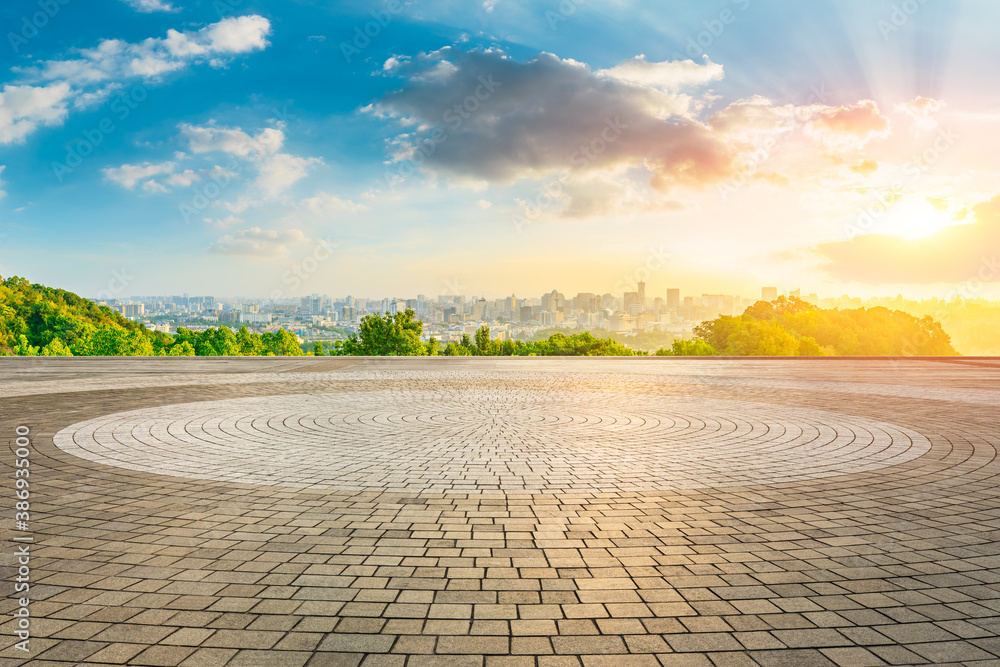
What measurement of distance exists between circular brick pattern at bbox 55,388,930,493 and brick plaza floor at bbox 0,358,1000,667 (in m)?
0.05

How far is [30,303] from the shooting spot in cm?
4319

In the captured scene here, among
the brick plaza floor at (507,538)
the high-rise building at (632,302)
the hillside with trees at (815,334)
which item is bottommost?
the brick plaza floor at (507,538)

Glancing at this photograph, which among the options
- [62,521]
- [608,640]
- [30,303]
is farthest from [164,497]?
[30,303]

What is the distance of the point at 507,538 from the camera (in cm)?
384

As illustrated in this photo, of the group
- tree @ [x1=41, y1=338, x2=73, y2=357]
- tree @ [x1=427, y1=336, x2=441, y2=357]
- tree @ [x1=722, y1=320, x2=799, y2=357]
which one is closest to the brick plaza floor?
tree @ [x1=722, y1=320, x2=799, y2=357]

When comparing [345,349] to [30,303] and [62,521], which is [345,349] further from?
[62,521]

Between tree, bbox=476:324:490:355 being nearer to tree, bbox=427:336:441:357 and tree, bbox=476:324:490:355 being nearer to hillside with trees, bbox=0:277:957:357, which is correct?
hillside with trees, bbox=0:277:957:357

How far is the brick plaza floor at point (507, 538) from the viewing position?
2.59 metres

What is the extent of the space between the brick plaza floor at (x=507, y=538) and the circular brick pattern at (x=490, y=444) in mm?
53

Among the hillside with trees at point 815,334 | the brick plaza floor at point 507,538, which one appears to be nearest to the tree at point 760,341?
the hillside with trees at point 815,334

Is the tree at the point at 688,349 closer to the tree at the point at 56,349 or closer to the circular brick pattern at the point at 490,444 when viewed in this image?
the circular brick pattern at the point at 490,444

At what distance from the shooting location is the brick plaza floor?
102 inches

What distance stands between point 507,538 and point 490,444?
3134 millimetres

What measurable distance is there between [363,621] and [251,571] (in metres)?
1.04
